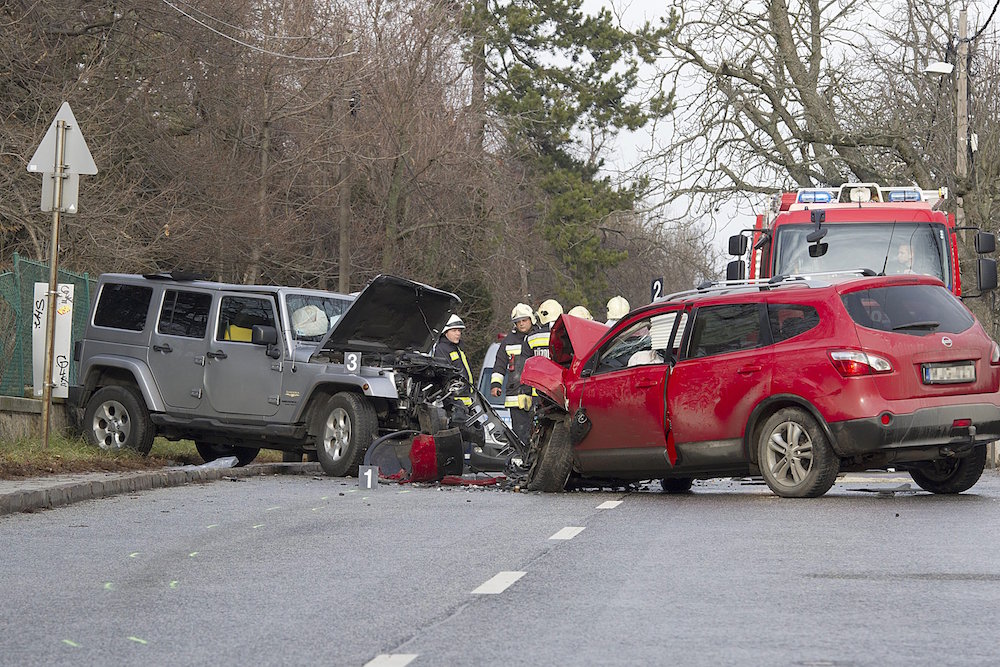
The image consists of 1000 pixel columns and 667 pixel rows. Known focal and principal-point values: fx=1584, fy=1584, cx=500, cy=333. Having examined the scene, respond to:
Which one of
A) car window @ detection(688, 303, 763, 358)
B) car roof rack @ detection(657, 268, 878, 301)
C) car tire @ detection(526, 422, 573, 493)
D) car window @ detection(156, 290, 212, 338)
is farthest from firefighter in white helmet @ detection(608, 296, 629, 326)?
car window @ detection(688, 303, 763, 358)

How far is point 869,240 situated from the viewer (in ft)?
63.0

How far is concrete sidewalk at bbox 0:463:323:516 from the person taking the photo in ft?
38.2

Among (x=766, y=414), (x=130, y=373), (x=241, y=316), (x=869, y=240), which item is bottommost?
(x=766, y=414)

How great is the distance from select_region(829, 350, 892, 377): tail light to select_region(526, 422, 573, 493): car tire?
9.38ft

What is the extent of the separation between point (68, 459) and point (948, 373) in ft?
25.9

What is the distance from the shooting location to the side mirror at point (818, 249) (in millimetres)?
19250

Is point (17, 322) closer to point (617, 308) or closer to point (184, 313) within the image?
point (184, 313)

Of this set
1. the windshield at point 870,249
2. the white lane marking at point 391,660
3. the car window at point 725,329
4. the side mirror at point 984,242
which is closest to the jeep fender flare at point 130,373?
the car window at point 725,329

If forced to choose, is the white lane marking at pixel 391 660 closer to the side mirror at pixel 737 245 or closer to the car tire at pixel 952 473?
A: the car tire at pixel 952 473

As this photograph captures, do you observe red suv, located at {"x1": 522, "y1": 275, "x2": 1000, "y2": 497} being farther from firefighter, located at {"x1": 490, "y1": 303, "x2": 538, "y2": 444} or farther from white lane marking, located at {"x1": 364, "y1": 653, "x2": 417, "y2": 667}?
white lane marking, located at {"x1": 364, "y1": 653, "x2": 417, "y2": 667}

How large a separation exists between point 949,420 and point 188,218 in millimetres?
16796

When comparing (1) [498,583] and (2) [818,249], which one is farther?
(2) [818,249]

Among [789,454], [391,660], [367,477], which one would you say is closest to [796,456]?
[789,454]

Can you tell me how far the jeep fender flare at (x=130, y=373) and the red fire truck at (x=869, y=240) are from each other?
24.3 ft
